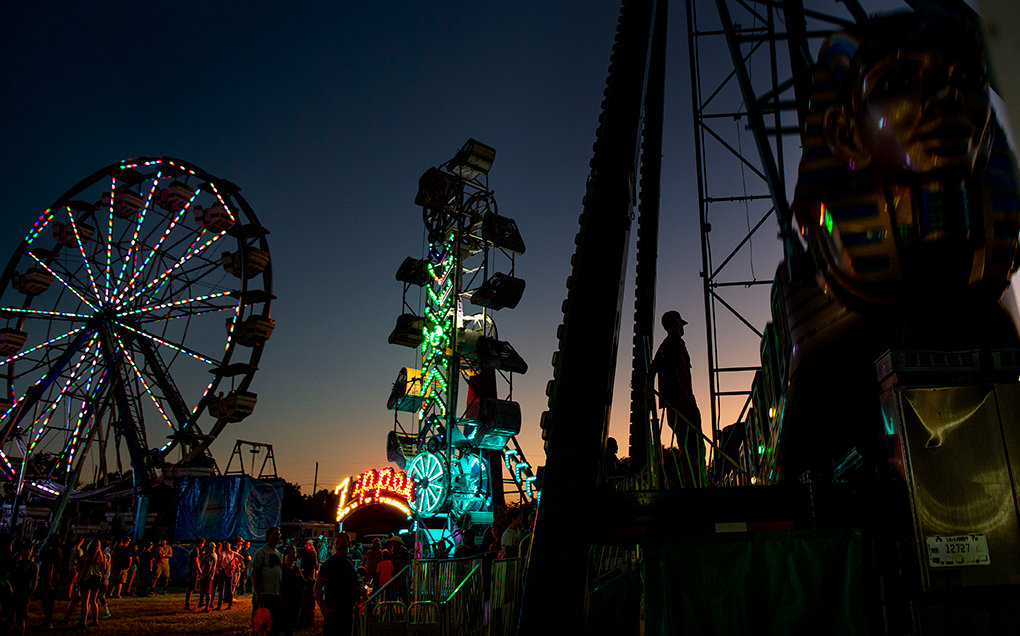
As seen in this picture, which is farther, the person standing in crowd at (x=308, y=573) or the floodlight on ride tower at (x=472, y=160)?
the floodlight on ride tower at (x=472, y=160)

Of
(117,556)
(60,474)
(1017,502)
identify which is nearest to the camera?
(1017,502)

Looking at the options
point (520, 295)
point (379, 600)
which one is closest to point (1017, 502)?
point (379, 600)

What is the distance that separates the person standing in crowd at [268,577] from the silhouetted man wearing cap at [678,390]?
16.3 feet

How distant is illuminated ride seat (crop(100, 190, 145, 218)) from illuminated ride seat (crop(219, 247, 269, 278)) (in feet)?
17.4

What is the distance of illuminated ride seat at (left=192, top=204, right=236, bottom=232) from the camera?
2727 cm

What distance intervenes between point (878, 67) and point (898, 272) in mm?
1062

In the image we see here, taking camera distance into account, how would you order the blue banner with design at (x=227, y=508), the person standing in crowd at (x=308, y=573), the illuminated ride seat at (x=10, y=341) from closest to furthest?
the person standing in crowd at (x=308, y=573) < the blue banner with design at (x=227, y=508) < the illuminated ride seat at (x=10, y=341)

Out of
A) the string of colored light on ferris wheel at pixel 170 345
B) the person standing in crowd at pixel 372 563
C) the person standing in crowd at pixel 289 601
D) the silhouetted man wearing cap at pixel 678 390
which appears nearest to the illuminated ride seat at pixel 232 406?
the string of colored light on ferris wheel at pixel 170 345

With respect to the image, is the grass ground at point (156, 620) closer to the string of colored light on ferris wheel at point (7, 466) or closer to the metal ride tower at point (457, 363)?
the metal ride tower at point (457, 363)

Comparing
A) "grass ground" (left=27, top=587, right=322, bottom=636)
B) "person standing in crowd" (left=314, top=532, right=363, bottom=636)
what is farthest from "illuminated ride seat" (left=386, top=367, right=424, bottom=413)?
"person standing in crowd" (left=314, top=532, right=363, bottom=636)

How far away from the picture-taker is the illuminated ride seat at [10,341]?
27.1 metres

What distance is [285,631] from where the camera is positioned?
817 cm

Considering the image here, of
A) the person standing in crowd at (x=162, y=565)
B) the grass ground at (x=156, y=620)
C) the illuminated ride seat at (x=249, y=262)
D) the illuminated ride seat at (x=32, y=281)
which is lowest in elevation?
the grass ground at (x=156, y=620)

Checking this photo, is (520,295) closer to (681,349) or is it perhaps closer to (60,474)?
(681,349)
